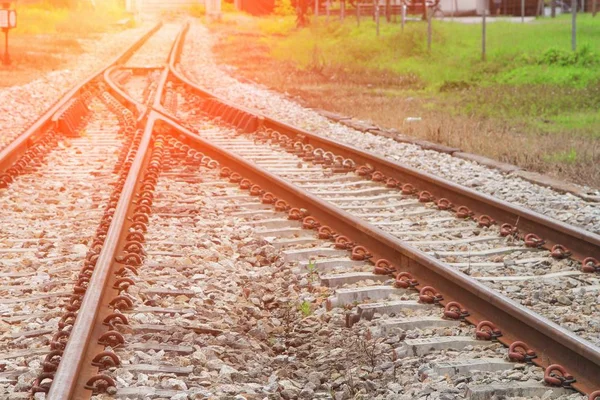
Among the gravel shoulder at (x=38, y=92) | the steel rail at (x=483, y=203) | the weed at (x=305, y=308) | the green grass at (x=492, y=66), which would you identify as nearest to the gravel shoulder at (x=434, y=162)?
the steel rail at (x=483, y=203)

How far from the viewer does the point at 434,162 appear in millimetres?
11117

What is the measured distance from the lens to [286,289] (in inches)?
250

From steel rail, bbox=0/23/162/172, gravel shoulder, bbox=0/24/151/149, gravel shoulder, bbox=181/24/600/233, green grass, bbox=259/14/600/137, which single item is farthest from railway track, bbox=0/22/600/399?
green grass, bbox=259/14/600/137

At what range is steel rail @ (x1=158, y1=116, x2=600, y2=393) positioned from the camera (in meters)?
4.54

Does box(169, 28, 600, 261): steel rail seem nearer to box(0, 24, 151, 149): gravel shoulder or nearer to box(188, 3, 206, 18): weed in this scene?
box(0, 24, 151, 149): gravel shoulder

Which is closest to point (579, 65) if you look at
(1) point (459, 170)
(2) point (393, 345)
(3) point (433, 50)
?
(3) point (433, 50)

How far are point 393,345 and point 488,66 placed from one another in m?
18.5

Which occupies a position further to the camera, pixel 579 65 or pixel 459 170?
pixel 579 65

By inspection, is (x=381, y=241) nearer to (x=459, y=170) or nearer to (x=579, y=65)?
(x=459, y=170)

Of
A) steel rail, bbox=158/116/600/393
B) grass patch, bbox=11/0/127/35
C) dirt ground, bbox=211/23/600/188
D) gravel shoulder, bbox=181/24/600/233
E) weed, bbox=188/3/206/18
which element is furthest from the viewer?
weed, bbox=188/3/206/18

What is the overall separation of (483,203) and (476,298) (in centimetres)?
294

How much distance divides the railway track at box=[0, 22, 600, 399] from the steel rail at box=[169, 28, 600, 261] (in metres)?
0.02

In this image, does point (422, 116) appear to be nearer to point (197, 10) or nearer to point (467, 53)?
point (467, 53)

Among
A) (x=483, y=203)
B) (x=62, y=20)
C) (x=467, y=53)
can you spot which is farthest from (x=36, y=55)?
(x=483, y=203)
